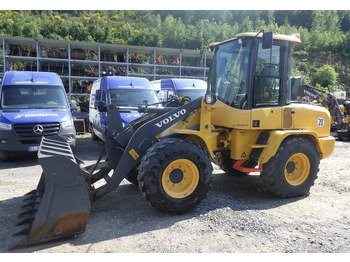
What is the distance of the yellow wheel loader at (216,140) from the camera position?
160 inches

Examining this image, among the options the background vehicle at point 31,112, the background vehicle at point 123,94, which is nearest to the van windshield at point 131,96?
the background vehicle at point 123,94

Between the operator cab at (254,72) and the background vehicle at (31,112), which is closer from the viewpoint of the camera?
the operator cab at (254,72)

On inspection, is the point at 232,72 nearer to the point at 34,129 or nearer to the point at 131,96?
the point at 131,96

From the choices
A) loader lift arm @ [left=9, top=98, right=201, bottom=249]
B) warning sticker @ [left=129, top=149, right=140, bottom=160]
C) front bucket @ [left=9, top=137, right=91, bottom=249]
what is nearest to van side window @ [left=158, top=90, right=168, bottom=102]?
loader lift arm @ [left=9, top=98, right=201, bottom=249]

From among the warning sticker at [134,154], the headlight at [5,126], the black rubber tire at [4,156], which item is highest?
the warning sticker at [134,154]

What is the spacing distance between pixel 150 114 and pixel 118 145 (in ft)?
2.43

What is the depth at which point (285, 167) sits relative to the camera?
16.5 feet

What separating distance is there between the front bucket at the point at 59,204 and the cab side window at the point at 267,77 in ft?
9.70

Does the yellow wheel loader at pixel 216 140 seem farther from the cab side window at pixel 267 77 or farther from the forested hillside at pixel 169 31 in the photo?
the forested hillside at pixel 169 31

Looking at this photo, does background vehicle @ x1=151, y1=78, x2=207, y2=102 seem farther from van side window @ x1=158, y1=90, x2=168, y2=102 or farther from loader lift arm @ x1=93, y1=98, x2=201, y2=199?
loader lift arm @ x1=93, y1=98, x2=201, y2=199

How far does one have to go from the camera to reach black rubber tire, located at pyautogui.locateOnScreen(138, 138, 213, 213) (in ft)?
13.2

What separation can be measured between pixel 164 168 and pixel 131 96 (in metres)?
5.56

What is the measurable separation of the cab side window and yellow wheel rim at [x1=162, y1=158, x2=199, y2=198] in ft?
5.06
